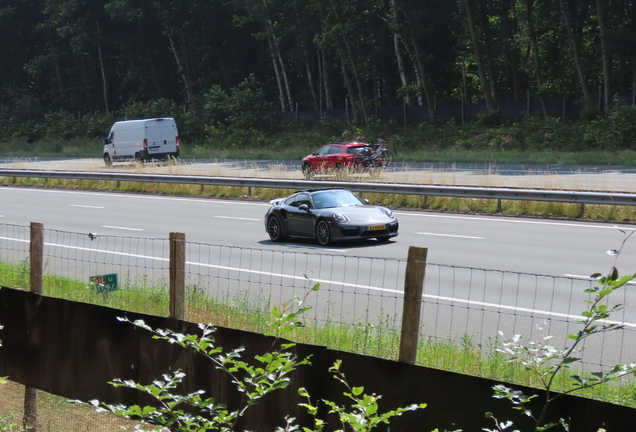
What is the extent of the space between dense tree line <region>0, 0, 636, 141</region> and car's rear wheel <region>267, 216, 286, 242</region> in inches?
1303

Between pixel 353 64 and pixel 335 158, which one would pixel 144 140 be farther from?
pixel 353 64

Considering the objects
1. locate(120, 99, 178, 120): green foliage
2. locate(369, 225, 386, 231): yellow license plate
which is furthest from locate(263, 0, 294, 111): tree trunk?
locate(369, 225, 386, 231): yellow license plate

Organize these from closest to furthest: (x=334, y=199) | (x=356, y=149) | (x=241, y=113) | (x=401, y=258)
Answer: (x=401, y=258)
(x=334, y=199)
(x=356, y=149)
(x=241, y=113)

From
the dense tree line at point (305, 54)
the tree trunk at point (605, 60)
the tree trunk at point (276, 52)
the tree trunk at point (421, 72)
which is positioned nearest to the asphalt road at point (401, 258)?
the tree trunk at point (605, 60)

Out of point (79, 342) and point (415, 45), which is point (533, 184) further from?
point (415, 45)

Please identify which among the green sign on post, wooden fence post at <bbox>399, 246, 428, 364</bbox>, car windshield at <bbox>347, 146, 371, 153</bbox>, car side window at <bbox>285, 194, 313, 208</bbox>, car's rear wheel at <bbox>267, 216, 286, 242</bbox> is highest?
wooden fence post at <bbox>399, 246, 428, 364</bbox>

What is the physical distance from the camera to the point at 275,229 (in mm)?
17656

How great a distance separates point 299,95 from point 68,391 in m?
64.4

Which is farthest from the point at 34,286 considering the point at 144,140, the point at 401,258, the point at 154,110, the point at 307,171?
the point at 154,110

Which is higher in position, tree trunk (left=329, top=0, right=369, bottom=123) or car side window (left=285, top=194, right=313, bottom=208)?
tree trunk (left=329, top=0, right=369, bottom=123)

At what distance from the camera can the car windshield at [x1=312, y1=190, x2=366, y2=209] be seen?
17188 millimetres

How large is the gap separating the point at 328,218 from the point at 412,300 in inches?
429

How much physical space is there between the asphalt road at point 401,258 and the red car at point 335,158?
794 cm

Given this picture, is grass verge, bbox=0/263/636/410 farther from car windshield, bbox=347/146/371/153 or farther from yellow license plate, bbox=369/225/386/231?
car windshield, bbox=347/146/371/153
